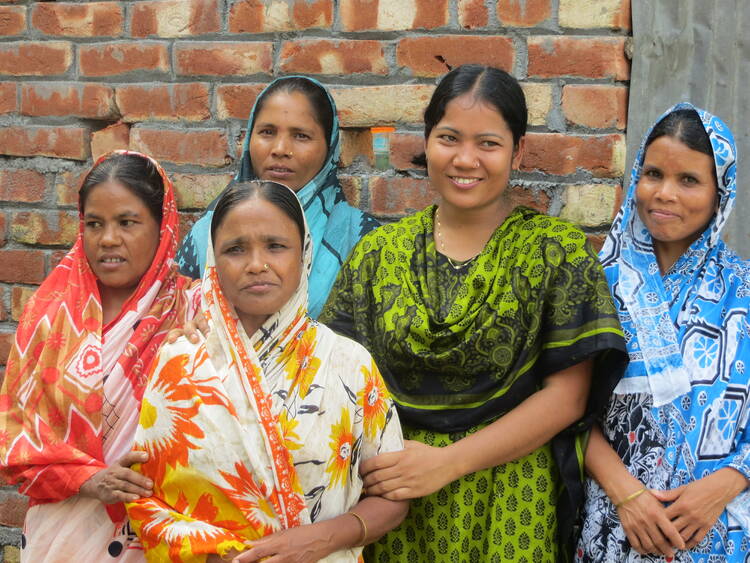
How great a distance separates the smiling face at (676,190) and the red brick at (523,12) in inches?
23.1

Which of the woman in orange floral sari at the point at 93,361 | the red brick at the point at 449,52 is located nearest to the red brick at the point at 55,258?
the woman in orange floral sari at the point at 93,361

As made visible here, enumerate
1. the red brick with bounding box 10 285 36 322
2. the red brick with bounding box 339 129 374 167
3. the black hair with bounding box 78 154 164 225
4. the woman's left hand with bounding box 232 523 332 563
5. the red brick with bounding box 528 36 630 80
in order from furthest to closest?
1. the red brick with bounding box 10 285 36 322
2. the red brick with bounding box 339 129 374 167
3. the red brick with bounding box 528 36 630 80
4. the black hair with bounding box 78 154 164 225
5. the woman's left hand with bounding box 232 523 332 563

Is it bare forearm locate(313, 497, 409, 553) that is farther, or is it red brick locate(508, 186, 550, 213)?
red brick locate(508, 186, 550, 213)

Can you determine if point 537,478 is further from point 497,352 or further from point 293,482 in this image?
point 293,482

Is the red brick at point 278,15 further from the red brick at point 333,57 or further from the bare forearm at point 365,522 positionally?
the bare forearm at point 365,522

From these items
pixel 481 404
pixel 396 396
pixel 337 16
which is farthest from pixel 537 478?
pixel 337 16

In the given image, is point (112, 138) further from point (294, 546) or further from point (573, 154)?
point (294, 546)

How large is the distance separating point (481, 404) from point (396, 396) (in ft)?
0.67

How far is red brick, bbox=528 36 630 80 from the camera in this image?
248cm

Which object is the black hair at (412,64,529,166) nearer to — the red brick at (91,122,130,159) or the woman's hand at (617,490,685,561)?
the woman's hand at (617,490,685,561)

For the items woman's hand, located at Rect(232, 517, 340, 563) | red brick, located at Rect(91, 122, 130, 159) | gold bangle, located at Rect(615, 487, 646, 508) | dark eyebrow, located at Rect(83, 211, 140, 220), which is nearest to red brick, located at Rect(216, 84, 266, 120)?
red brick, located at Rect(91, 122, 130, 159)

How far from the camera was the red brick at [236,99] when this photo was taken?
9.00 feet

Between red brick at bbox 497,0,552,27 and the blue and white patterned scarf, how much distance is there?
0.56 metres

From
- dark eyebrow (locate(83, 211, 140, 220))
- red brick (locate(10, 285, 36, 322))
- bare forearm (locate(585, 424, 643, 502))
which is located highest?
dark eyebrow (locate(83, 211, 140, 220))
